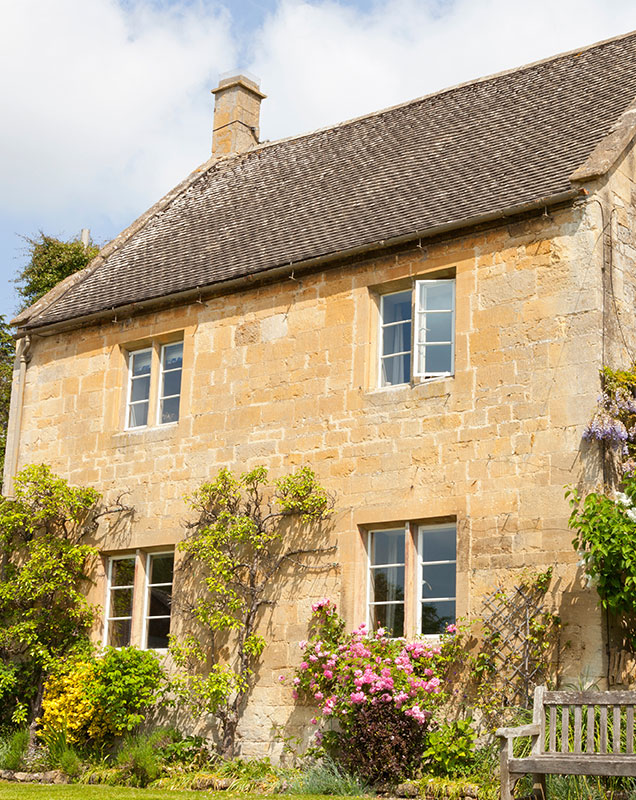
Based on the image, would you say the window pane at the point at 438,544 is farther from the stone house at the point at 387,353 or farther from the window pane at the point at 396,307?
the window pane at the point at 396,307

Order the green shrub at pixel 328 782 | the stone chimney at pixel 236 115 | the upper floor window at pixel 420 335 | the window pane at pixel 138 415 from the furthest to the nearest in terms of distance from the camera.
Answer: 1. the stone chimney at pixel 236 115
2. the window pane at pixel 138 415
3. the upper floor window at pixel 420 335
4. the green shrub at pixel 328 782

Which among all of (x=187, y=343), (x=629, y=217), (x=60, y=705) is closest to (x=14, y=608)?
(x=60, y=705)

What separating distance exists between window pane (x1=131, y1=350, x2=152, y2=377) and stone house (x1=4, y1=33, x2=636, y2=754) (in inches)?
1.6

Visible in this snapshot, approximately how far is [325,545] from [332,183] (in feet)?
19.4

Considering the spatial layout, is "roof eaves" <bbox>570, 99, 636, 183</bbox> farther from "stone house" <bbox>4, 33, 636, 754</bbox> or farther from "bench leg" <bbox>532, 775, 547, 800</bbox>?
"bench leg" <bbox>532, 775, 547, 800</bbox>

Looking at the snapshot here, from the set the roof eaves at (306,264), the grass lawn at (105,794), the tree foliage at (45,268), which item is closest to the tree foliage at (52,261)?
the tree foliage at (45,268)

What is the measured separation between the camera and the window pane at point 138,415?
15539 mm

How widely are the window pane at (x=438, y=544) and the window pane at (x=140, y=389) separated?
5.00 m

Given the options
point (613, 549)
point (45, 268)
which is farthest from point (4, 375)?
point (613, 549)

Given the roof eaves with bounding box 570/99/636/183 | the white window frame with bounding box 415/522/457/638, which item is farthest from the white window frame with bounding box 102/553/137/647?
the roof eaves with bounding box 570/99/636/183

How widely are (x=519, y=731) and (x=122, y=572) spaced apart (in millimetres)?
7511

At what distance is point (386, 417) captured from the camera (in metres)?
12.8

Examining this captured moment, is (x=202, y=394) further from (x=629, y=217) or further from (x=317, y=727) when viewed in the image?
(x=629, y=217)

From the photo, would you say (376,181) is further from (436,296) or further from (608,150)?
(608,150)
